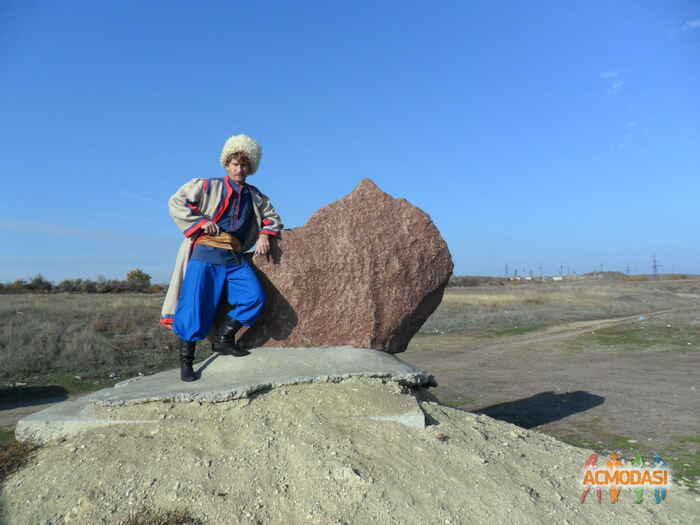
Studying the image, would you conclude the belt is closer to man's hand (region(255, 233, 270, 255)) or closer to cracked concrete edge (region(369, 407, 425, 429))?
man's hand (region(255, 233, 270, 255))

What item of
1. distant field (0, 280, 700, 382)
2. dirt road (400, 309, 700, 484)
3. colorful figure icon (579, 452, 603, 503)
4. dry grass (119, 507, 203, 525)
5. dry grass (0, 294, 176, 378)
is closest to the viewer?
dry grass (119, 507, 203, 525)

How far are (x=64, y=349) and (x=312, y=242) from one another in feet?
31.7

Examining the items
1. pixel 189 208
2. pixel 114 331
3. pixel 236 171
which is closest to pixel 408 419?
pixel 189 208

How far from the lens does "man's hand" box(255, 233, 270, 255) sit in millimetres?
4645

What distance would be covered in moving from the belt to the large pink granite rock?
0.97 feet

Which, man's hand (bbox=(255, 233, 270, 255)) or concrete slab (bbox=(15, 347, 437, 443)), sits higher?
man's hand (bbox=(255, 233, 270, 255))

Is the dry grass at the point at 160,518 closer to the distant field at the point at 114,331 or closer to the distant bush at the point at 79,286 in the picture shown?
the distant field at the point at 114,331

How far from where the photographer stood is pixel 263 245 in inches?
183

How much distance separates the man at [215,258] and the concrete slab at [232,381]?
196 millimetres

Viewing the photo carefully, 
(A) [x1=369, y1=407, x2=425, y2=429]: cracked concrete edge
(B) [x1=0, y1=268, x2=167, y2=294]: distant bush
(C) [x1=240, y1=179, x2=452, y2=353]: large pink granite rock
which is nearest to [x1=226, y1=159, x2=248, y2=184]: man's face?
(C) [x1=240, y1=179, x2=452, y2=353]: large pink granite rock

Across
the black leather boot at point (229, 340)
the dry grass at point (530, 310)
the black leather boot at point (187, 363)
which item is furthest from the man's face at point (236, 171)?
the dry grass at point (530, 310)

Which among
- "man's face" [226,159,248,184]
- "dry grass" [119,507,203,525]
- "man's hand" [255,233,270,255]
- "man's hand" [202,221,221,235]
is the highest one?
"man's face" [226,159,248,184]
